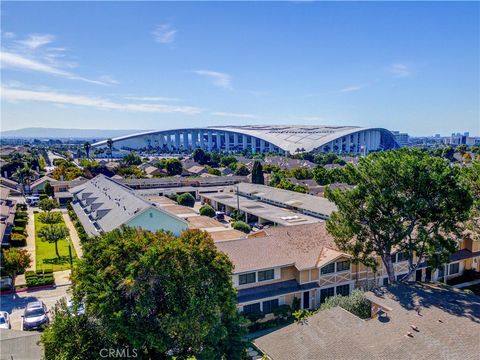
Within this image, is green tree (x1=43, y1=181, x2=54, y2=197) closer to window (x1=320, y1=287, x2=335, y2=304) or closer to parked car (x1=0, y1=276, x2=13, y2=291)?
parked car (x1=0, y1=276, x2=13, y2=291)

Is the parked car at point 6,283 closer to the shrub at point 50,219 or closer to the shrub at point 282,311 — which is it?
the shrub at point 50,219

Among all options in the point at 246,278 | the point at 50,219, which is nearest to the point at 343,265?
the point at 246,278

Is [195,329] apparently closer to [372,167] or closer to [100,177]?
[372,167]

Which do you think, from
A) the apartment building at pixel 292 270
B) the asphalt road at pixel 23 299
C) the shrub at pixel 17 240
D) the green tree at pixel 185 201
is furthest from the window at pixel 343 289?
the green tree at pixel 185 201

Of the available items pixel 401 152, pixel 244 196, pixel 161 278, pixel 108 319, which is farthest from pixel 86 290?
pixel 244 196

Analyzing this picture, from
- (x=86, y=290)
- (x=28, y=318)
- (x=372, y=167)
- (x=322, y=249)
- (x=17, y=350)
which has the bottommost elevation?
(x=28, y=318)

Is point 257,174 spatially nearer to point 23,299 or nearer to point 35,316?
point 23,299
